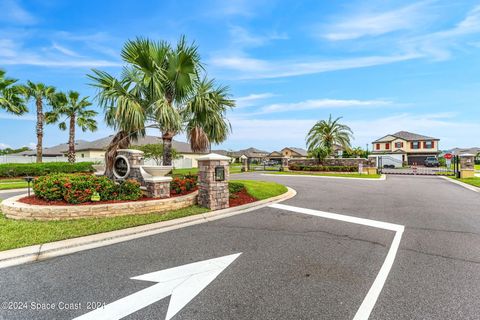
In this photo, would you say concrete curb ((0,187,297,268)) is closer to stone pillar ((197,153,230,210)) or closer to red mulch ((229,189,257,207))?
stone pillar ((197,153,230,210))

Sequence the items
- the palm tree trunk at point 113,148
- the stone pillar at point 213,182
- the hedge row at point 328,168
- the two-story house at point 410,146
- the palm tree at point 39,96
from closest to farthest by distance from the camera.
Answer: the stone pillar at point 213,182, the palm tree trunk at point 113,148, the palm tree at point 39,96, the hedge row at point 328,168, the two-story house at point 410,146

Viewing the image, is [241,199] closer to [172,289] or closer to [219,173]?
[219,173]

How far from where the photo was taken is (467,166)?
17.8 meters

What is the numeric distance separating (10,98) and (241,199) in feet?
65.5

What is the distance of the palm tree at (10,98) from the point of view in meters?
16.3

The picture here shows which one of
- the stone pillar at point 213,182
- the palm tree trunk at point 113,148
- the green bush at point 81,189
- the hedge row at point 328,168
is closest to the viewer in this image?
the green bush at point 81,189

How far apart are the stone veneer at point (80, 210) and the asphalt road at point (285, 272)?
5.78ft

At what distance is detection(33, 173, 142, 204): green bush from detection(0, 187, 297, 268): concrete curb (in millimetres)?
1997

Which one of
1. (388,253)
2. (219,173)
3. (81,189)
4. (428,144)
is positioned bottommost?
(388,253)

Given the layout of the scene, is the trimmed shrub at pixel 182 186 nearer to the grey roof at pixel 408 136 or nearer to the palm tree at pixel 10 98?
the palm tree at pixel 10 98

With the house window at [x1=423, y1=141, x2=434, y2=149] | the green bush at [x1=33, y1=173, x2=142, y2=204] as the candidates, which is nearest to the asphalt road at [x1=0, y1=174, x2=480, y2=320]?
the green bush at [x1=33, y1=173, x2=142, y2=204]

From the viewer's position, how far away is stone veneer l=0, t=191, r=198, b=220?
19.5ft

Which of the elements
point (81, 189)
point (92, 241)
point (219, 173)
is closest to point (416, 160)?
point (219, 173)

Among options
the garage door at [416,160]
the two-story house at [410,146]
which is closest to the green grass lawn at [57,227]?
the two-story house at [410,146]
